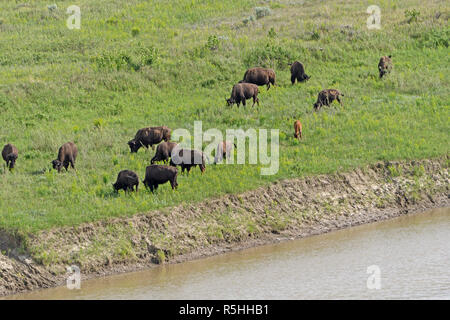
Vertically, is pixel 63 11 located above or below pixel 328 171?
above

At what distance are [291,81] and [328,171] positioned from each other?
8.80 meters

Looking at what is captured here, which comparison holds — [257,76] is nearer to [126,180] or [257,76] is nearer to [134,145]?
[134,145]

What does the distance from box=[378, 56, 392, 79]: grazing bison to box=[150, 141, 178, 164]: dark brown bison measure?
11.8m

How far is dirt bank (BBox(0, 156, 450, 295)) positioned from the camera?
65.8ft

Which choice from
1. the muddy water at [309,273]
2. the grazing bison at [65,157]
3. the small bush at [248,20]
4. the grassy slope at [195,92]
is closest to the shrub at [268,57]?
the grassy slope at [195,92]

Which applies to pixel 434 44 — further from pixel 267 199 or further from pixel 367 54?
pixel 267 199

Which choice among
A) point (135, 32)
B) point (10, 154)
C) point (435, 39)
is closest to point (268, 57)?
→ point (435, 39)

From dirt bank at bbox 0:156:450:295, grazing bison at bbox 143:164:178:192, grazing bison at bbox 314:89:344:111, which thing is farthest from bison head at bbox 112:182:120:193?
grazing bison at bbox 314:89:344:111

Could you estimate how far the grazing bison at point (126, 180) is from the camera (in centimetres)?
2223

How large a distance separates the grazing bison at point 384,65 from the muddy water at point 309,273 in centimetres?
1128

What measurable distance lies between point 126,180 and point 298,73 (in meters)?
12.5

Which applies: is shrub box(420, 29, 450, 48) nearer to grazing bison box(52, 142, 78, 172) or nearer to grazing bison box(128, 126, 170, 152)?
grazing bison box(128, 126, 170, 152)

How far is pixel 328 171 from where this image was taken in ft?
81.9
